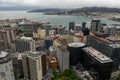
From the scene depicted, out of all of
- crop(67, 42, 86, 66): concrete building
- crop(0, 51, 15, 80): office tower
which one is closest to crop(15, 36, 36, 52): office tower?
crop(67, 42, 86, 66): concrete building

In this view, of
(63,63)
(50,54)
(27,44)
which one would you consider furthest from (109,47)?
(27,44)

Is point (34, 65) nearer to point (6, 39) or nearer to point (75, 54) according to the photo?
point (75, 54)

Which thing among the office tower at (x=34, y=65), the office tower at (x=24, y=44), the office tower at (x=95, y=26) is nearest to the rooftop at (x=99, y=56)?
the office tower at (x=34, y=65)

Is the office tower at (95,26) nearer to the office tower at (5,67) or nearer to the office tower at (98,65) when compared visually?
the office tower at (98,65)

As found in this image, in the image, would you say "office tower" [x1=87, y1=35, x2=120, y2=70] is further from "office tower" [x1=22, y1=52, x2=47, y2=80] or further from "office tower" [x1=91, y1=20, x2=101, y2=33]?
"office tower" [x1=91, y1=20, x2=101, y2=33]

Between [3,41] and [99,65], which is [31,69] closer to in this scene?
[99,65]

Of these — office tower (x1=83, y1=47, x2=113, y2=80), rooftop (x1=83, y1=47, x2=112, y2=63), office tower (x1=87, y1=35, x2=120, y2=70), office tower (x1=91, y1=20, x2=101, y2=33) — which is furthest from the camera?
office tower (x1=91, y1=20, x2=101, y2=33)

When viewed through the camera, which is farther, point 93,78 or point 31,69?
point 93,78
